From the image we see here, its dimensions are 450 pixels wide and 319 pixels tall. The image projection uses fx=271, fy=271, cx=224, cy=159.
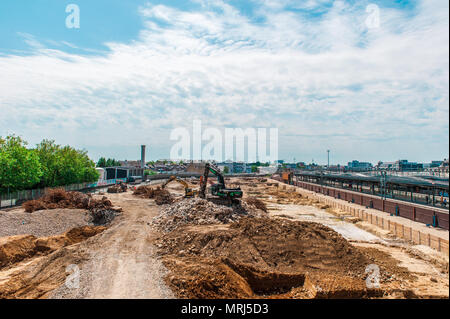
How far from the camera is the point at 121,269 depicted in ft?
49.5

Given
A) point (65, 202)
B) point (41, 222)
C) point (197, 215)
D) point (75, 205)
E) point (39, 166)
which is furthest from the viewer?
point (39, 166)

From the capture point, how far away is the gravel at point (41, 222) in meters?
24.9

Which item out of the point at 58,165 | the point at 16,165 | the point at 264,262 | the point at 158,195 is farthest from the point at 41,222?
the point at 58,165

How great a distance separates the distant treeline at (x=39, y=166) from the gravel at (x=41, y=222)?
1150 centimetres

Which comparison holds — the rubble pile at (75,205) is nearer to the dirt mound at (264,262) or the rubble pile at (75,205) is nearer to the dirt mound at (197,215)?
the dirt mound at (197,215)

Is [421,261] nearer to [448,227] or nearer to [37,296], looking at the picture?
[448,227]

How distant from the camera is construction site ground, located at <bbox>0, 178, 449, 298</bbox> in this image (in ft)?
44.2

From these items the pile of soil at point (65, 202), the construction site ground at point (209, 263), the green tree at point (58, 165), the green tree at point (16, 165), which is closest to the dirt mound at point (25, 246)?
the construction site ground at point (209, 263)

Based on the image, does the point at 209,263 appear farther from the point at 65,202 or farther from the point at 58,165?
the point at 58,165

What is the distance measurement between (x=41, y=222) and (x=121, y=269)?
1775 centimetres

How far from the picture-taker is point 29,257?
817 inches

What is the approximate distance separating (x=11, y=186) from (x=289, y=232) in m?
39.6

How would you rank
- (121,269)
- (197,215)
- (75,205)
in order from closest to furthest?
(121,269) → (197,215) → (75,205)
